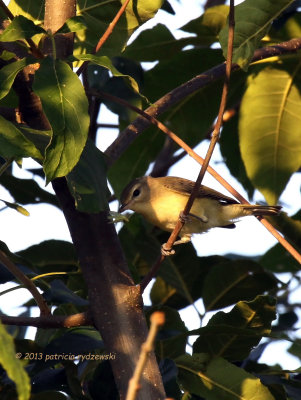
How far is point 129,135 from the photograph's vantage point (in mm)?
2943

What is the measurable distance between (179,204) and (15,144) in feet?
8.68

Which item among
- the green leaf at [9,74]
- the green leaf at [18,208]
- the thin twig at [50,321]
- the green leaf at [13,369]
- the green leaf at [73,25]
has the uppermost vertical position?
the green leaf at [73,25]

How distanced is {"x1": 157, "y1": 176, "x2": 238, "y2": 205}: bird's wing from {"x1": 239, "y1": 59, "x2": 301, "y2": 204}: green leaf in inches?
43.8

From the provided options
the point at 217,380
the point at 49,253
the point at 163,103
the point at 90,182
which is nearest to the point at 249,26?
the point at 163,103

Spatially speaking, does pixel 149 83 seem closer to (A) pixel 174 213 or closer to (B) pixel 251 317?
(A) pixel 174 213

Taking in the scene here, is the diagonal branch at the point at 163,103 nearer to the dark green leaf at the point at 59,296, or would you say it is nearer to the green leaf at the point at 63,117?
the green leaf at the point at 63,117

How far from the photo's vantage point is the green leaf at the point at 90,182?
8.40 feet

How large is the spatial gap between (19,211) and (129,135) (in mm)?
586

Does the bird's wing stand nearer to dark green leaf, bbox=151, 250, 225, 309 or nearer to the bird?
the bird

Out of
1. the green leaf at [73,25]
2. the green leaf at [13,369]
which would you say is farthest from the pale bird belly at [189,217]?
the green leaf at [13,369]

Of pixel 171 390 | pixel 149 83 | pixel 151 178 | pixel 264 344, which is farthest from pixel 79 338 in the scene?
pixel 151 178

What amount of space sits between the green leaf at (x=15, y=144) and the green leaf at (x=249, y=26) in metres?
0.87

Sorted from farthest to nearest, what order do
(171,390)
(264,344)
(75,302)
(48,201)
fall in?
(48,201)
(264,344)
(75,302)
(171,390)

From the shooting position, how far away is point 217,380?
2965 mm
